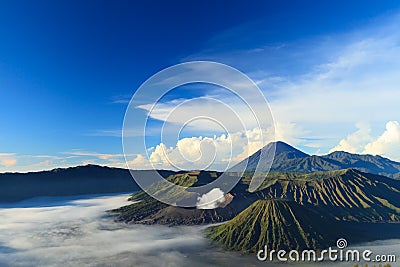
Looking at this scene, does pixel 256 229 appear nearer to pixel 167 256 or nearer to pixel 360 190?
pixel 167 256

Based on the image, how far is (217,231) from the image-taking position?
123 m

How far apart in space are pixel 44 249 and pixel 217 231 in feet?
210

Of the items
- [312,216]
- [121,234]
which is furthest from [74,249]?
[312,216]

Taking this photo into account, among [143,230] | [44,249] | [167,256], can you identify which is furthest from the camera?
[143,230]

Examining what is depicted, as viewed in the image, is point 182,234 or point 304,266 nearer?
point 304,266

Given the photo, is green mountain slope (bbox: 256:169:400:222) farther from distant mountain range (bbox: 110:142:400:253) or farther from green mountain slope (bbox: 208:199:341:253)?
green mountain slope (bbox: 208:199:341:253)

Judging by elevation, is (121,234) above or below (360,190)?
below

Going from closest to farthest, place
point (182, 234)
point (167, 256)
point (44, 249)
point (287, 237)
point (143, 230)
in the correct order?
point (167, 256), point (287, 237), point (44, 249), point (182, 234), point (143, 230)

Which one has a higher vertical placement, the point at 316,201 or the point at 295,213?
the point at 316,201

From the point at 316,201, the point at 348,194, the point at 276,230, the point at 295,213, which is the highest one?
the point at 348,194

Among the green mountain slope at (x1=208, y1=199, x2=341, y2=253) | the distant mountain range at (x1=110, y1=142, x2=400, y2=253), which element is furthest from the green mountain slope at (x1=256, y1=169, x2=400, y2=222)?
the green mountain slope at (x1=208, y1=199, x2=341, y2=253)

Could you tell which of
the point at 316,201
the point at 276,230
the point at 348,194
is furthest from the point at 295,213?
the point at 348,194

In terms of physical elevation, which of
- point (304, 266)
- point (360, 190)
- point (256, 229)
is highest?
point (360, 190)

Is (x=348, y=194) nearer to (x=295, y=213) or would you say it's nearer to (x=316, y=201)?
(x=316, y=201)
